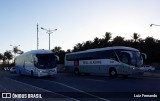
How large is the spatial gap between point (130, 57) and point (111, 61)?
3.05 m

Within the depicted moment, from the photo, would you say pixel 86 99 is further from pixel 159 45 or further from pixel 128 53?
pixel 159 45

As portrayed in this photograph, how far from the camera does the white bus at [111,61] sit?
38.6 m

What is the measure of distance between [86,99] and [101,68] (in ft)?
89.1

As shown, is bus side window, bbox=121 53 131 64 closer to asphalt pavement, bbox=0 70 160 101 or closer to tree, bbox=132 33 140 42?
asphalt pavement, bbox=0 70 160 101

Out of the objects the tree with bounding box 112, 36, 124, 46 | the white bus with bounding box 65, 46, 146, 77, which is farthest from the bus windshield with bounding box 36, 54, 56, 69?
the tree with bounding box 112, 36, 124, 46

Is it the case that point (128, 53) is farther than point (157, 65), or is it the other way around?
point (157, 65)

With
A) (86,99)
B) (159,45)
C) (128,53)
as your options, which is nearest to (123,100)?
(86,99)

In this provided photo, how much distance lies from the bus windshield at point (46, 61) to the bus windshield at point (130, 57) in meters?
7.56

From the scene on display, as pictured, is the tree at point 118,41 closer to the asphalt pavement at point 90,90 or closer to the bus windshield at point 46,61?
the bus windshield at point 46,61

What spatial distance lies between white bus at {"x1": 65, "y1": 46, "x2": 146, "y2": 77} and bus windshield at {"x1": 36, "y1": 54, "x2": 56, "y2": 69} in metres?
6.27

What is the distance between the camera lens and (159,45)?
103000mm

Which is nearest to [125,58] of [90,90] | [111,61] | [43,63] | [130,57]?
[130,57]

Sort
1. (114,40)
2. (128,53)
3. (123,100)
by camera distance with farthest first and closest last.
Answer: (114,40) < (128,53) < (123,100)

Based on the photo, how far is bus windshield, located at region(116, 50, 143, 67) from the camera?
3853 cm
